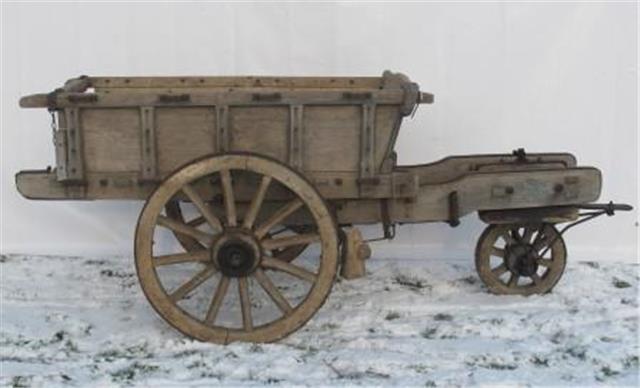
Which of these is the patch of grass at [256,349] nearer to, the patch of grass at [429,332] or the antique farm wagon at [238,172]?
the antique farm wagon at [238,172]

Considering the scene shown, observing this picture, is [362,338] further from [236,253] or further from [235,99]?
[235,99]

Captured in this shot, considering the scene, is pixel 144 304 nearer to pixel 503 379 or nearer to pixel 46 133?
pixel 46 133

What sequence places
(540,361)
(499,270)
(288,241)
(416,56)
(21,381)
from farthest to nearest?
(416,56)
(499,270)
(288,241)
(540,361)
(21,381)

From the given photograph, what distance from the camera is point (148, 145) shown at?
3.37 m

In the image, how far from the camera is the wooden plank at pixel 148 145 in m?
3.33

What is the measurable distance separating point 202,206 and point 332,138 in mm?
637

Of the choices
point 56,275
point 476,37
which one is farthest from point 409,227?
point 56,275

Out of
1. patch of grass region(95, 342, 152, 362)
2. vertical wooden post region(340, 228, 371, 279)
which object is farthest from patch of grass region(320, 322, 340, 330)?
patch of grass region(95, 342, 152, 362)

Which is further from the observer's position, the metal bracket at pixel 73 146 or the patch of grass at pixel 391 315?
the patch of grass at pixel 391 315

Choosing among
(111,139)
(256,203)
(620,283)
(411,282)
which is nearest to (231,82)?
(111,139)

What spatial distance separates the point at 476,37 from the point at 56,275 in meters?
2.84

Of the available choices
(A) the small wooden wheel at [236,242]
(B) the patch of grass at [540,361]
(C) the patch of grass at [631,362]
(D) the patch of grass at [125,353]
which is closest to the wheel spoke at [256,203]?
(A) the small wooden wheel at [236,242]

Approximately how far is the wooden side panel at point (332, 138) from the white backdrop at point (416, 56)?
133 centimetres

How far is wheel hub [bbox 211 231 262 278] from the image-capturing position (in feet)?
11.0
